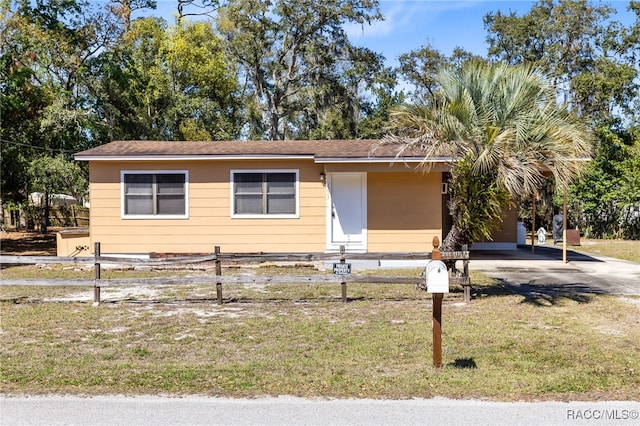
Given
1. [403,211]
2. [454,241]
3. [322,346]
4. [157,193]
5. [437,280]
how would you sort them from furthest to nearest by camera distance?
[157,193] < [403,211] < [454,241] < [322,346] < [437,280]

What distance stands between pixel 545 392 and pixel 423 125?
5.91 meters

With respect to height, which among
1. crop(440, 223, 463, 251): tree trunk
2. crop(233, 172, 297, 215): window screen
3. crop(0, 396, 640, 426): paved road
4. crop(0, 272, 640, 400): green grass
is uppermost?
crop(233, 172, 297, 215): window screen

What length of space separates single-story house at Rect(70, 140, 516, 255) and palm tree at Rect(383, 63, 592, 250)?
478 centimetres

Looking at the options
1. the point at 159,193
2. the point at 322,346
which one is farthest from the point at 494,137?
the point at 159,193

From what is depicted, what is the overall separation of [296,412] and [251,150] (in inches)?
447

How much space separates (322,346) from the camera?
6.95m

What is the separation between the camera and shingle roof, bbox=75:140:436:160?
14580 mm

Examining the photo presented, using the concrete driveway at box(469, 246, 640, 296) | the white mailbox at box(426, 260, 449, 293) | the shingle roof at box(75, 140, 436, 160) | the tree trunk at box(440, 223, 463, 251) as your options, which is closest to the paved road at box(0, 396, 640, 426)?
the white mailbox at box(426, 260, 449, 293)

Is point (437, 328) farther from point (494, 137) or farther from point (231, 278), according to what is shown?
point (494, 137)

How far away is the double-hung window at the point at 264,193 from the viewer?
49.8 feet

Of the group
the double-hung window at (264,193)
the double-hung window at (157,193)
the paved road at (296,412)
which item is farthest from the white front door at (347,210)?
the paved road at (296,412)

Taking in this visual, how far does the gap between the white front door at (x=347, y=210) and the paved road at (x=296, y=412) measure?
33.4 feet

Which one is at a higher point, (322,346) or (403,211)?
(403,211)

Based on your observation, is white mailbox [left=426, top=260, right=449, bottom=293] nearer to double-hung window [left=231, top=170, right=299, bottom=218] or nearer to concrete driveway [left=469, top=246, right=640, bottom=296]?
concrete driveway [left=469, top=246, right=640, bottom=296]
